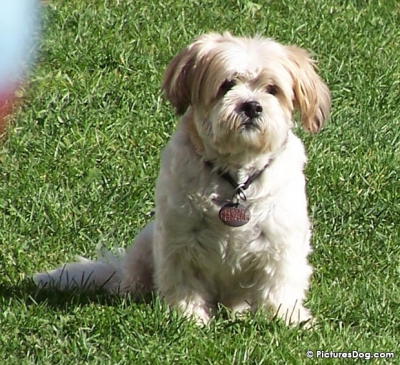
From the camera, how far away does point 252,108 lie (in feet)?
10.4

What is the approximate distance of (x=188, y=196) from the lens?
3316 millimetres

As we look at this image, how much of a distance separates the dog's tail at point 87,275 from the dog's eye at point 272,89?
1.21 meters

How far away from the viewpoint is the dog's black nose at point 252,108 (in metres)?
3.16

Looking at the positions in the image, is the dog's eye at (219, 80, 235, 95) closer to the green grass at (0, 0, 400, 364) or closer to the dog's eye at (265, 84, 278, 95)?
the dog's eye at (265, 84, 278, 95)

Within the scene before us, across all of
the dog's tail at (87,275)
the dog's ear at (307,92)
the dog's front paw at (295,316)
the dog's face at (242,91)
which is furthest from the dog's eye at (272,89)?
the dog's tail at (87,275)

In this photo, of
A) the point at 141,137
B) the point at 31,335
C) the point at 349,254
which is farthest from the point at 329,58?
the point at 31,335

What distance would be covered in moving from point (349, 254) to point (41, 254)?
1.61 metres

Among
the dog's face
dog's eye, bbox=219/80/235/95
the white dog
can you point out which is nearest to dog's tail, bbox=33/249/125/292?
→ the white dog

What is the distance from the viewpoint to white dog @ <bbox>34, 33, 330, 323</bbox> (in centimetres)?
323

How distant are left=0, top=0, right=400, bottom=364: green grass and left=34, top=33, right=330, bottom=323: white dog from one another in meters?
0.22

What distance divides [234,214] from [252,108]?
0.44 metres

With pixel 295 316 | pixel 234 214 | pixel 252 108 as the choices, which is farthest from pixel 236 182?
pixel 295 316

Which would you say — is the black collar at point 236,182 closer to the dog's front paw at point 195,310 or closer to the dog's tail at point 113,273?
the dog's front paw at point 195,310

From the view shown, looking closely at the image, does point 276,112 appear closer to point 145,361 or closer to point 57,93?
point 145,361
